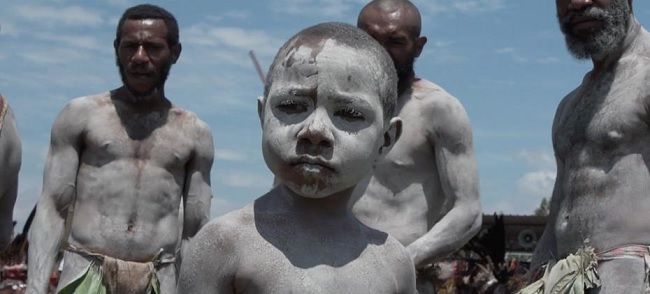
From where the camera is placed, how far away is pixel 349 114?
4.00 m

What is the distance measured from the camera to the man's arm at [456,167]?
679cm

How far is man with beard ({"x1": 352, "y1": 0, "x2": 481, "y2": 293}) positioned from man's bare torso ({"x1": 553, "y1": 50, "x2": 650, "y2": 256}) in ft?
1.79

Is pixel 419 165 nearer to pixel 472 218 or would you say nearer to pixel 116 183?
pixel 472 218

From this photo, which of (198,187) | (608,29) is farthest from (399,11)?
(198,187)

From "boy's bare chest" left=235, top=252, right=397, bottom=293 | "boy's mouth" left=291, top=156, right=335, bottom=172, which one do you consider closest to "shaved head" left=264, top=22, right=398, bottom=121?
"boy's mouth" left=291, top=156, right=335, bottom=172

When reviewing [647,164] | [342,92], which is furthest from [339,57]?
[647,164]

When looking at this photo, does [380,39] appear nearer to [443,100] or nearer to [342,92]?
[443,100]

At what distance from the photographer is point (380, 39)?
672 cm

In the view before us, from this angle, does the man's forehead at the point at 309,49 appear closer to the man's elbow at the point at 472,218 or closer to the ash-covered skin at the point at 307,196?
the ash-covered skin at the point at 307,196

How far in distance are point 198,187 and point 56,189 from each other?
737mm

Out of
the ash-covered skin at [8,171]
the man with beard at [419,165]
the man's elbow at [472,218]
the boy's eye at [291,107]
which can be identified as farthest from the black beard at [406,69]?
the boy's eye at [291,107]

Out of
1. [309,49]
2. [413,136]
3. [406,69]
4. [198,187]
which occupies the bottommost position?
[198,187]

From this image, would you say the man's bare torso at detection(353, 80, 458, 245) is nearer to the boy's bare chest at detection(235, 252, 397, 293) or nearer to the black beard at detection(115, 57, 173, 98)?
the black beard at detection(115, 57, 173, 98)

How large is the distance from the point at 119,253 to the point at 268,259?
3.80m
